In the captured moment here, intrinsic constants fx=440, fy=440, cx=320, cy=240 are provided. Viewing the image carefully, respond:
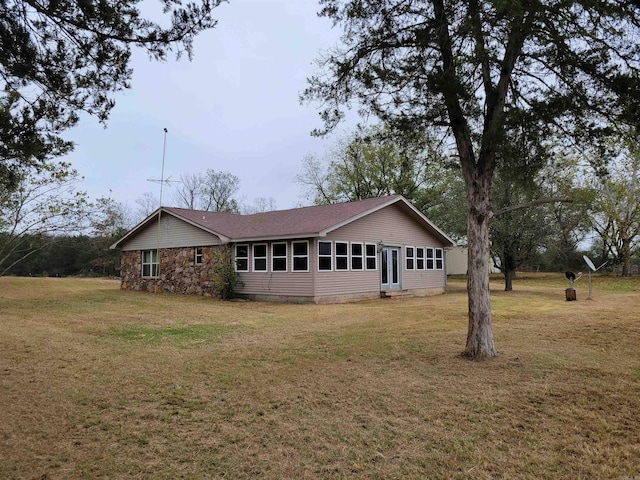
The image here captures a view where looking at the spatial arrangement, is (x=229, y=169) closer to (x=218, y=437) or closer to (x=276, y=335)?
(x=276, y=335)

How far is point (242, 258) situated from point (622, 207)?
2364cm

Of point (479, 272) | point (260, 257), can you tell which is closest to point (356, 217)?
point (260, 257)

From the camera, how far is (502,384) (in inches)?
201

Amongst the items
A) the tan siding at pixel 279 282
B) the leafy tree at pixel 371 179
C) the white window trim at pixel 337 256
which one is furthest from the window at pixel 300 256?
the leafy tree at pixel 371 179

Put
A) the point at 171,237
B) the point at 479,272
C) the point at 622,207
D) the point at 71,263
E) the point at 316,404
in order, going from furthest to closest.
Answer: the point at 71,263 < the point at 622,207 < the point at 171,237 < the point at 479,272 < the point at 316,404

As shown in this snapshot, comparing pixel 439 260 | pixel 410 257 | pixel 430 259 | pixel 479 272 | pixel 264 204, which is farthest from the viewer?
pixel 264 204

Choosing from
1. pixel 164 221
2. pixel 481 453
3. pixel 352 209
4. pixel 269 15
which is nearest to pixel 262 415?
pixel 481 453

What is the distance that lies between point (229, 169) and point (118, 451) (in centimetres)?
4292

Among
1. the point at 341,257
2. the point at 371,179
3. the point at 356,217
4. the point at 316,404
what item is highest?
the point at 371,179

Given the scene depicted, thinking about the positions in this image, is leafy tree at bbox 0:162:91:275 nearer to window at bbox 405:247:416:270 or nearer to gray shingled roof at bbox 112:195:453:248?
gray shingled roof at bbox 112:195:453:248

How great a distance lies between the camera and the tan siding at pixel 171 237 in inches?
716

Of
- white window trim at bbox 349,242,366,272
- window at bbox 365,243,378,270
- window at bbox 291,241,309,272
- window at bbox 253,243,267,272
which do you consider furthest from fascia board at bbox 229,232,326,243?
window at bbox 365,243,378,270

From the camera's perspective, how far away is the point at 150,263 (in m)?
21.1

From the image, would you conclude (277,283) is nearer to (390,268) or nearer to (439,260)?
(390,268)
